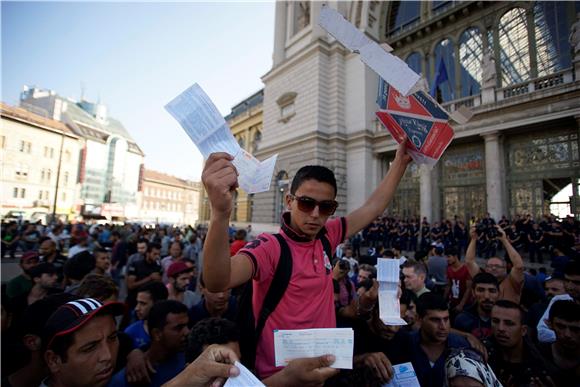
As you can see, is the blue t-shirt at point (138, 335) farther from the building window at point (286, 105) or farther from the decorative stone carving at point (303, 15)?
the decorative stone carving at point (303, 15)

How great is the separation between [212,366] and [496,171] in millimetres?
15149

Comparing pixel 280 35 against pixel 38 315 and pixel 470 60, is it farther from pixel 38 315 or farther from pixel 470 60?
pixel 38 315

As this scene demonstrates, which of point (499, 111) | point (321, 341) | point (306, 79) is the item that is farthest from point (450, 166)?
point (321, 341)

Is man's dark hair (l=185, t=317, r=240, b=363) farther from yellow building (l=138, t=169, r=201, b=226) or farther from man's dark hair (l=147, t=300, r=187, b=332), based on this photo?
yellow building (l=138, t=169, r=201, b=226)

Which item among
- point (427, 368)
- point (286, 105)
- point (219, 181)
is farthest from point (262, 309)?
point (286, 105)

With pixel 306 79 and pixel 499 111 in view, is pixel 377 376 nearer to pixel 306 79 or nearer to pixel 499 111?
pixel 499 111

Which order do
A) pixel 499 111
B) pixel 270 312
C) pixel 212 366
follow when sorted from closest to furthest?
pixel 212 366, pixel 270 312, pixel 499 111

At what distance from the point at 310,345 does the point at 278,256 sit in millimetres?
452

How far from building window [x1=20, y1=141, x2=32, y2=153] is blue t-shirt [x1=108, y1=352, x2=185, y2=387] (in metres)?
49.3

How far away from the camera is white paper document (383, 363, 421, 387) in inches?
75.4

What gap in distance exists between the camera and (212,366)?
896 millimetres

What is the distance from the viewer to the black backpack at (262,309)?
4.55 feet

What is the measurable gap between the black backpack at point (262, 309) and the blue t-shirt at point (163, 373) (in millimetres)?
1196

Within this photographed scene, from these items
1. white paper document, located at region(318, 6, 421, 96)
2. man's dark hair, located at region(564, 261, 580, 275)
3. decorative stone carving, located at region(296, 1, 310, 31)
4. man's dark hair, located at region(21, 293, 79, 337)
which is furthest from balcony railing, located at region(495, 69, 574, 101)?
man's dark hair, located at region(21, 293, 79, 337)
